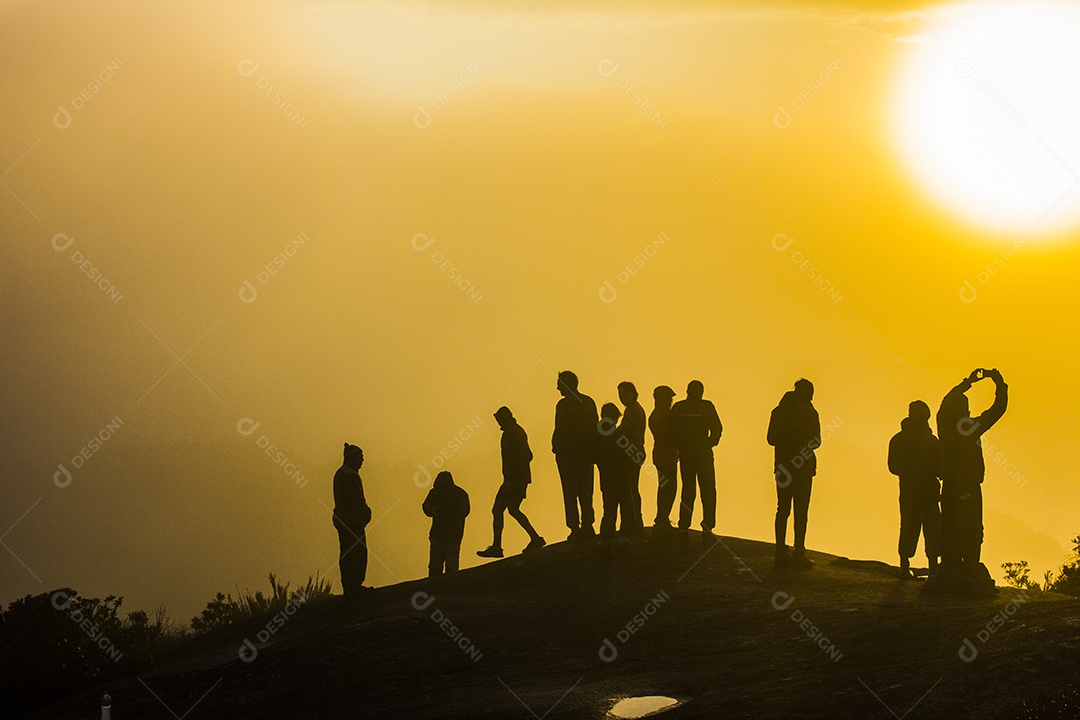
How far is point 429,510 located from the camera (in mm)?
19125

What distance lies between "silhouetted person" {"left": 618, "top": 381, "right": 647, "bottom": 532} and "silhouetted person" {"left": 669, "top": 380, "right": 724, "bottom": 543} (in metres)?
0.54

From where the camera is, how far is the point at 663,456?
56.2ft

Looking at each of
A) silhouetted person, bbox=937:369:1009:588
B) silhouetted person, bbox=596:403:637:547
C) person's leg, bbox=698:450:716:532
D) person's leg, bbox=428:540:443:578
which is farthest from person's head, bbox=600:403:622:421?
silhouetted person, bbox=937:369:1009:588

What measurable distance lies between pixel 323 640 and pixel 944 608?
21.5 feet

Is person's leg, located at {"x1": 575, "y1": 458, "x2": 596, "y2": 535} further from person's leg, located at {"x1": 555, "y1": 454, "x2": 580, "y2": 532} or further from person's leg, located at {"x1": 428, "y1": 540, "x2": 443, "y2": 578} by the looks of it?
person's leg, located at {"x1": 428, "y1": 540, "x2": 443, "y2": 578}

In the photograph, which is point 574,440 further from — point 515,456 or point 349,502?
point 349,502

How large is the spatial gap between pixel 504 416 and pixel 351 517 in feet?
8.72

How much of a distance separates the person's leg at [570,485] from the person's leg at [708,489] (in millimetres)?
1668

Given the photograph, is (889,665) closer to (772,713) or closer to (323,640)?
(772,713)

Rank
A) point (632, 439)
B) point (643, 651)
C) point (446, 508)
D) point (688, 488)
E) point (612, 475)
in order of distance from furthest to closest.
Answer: point (446, 508) < point (632, 439) < point (688, 488) < point (612, 475) < point (643, 651)

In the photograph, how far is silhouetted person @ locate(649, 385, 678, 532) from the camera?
1712 cm

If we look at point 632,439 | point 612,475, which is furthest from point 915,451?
point 612,475

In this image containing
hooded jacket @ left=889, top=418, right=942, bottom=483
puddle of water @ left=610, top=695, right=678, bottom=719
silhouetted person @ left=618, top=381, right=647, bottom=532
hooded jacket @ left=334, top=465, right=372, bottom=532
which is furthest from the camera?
hooded jacket @ left=334, top=465, right=372, bottom=532

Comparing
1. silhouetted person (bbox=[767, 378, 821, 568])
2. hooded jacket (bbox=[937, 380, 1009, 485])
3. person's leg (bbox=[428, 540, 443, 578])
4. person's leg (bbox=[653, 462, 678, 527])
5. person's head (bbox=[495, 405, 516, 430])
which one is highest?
hooded jacket (bbox=[937, 380, 1009, 485])
